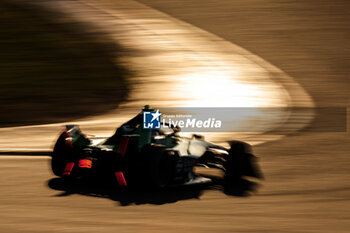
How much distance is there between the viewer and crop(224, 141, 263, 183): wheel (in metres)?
9.23

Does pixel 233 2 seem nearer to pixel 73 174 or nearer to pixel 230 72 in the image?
pixel 230 72

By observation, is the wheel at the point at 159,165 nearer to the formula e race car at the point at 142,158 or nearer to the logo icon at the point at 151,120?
the formula e race car at the point at 142,158

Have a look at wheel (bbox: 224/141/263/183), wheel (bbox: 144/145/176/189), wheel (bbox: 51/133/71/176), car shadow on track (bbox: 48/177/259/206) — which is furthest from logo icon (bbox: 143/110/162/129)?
wheel (bbox: 224/141/263/183)

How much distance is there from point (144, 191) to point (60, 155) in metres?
1.38

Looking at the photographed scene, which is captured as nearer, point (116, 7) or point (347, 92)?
point (347, 92)

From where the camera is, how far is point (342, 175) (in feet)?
33.0

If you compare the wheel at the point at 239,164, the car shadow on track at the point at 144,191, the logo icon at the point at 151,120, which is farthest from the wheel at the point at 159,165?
the wheel at the point at 239,164

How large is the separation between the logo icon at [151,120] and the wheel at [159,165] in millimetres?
461

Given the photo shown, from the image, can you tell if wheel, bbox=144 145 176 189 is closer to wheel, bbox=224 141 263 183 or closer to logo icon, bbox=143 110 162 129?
logo icon, bbox=143 110 162 129

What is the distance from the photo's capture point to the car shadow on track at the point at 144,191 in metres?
8.19

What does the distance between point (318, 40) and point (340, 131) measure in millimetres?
10962

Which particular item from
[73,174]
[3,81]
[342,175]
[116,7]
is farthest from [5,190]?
[116,7]

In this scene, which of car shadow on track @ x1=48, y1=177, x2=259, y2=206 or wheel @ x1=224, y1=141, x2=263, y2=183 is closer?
car shadow on track @ x1=48, y1=177, x2=259, y2=206

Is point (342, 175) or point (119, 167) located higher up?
point (119, 167)
